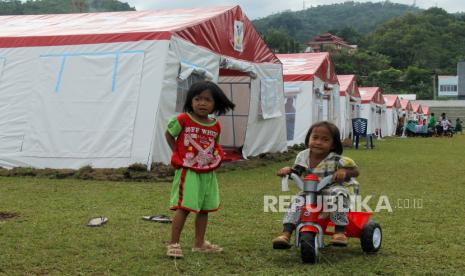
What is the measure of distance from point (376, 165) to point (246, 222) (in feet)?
23.2

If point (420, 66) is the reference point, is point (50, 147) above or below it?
below

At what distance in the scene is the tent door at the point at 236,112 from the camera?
1405 cm

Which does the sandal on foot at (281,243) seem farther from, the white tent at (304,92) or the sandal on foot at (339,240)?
the white tent at (304,92)

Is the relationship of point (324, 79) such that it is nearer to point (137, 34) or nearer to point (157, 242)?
point (137, 34)

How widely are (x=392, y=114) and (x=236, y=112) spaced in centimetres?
2390

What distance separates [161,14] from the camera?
11.7 m

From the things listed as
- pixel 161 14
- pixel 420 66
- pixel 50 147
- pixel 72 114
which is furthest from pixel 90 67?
pixel 420 66

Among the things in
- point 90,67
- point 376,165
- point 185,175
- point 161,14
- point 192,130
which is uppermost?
point 161,14

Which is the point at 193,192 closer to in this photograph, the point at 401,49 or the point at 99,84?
the point at 99,84

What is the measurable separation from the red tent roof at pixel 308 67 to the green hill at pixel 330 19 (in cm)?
9278

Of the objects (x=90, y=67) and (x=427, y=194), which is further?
(x=90, y=67)

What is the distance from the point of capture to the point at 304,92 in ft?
57.1

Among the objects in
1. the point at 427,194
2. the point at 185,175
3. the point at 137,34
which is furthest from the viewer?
the point at 137,34

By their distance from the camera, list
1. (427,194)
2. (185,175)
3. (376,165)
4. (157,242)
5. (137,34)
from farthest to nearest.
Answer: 1. (376,165)
2. (137,34)
3. (427,194)
4. (157,242)
5. (185,175)
